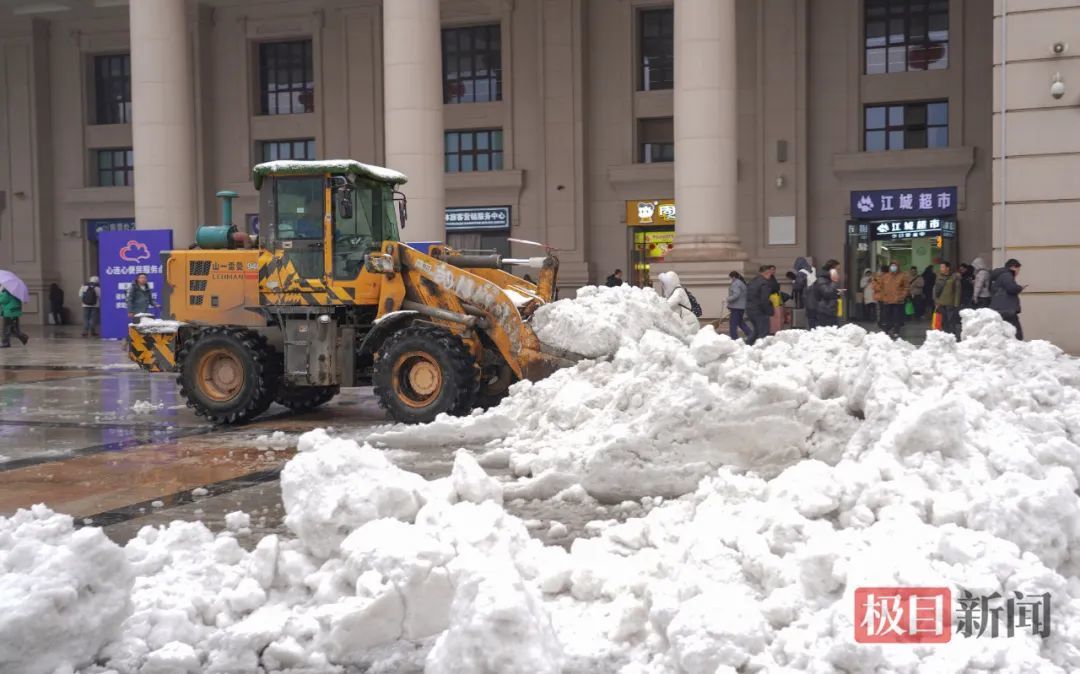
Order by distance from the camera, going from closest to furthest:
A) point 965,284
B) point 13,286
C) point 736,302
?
point 736,302 → point 965,284 → point 13,286

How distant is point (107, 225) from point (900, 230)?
25622 mm

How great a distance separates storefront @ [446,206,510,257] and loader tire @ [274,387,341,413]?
18.5m

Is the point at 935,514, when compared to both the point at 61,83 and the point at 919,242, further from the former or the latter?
the point at 61,83

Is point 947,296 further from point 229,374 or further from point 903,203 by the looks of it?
point 229,374

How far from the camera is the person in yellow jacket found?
25.1 meters

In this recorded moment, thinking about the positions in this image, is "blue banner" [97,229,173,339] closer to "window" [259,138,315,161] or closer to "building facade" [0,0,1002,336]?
"building facade" [0,0,1002,336]

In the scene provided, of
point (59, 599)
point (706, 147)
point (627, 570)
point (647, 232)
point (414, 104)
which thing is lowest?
point (627, 570)

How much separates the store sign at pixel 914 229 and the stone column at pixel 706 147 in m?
9.20

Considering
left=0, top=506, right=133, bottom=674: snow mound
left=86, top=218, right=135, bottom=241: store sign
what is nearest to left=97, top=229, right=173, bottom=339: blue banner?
left=86, top=218, right=135, bottom=241: store sign

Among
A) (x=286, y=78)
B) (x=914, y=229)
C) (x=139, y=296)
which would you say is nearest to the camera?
(x=139, y=296)

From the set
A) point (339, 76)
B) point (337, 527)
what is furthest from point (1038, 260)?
point (339, 76)

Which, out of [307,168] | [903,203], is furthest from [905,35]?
[307,168]

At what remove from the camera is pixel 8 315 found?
2633 cm

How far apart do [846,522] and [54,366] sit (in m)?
18.7
